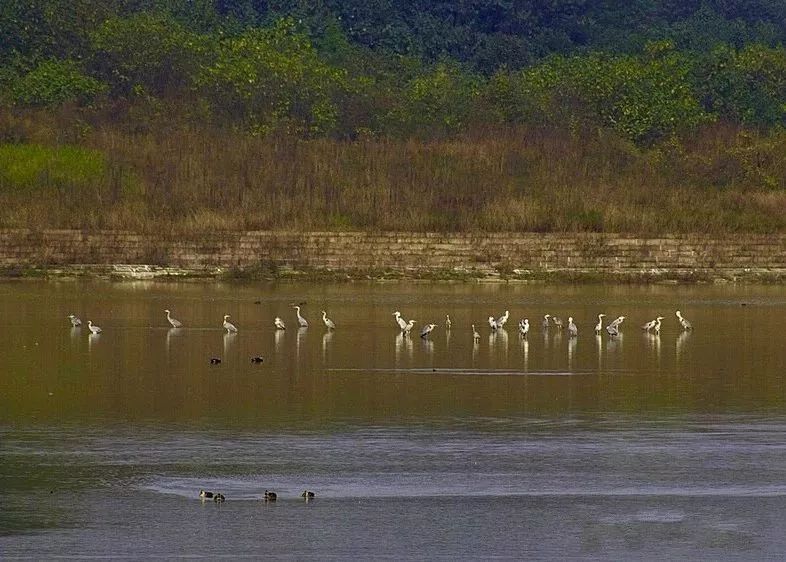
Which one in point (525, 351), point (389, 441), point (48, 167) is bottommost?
point (389, 441)

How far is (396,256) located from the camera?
57938mm

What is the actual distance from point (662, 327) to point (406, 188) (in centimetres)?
2577

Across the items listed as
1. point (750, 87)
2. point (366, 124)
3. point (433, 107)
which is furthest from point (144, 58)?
point (750, 87)

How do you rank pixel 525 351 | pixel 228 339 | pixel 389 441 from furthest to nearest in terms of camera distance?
pixel 228 339 → pixel 525 351 → pixel 389 441

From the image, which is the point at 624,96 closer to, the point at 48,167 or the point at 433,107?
the point at 433,107

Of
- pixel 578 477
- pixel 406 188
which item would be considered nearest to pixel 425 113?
pixel 406 188

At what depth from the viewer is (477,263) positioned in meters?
58.0

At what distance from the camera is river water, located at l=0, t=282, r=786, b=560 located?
15.5 meters

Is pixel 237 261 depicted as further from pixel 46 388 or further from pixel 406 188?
pixel 46 388

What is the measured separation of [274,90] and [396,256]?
1863cm

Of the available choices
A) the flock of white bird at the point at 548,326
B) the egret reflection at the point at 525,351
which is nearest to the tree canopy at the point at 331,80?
the flock of white bird at the point at 548,326

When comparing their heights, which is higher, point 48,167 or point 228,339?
point 48,167

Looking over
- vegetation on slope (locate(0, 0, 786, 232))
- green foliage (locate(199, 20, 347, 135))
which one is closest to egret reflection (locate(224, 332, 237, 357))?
vegetation on slope (locate(0, 0, 786, 232))

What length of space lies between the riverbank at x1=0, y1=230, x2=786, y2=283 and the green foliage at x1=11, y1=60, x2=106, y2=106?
16.7 metres
